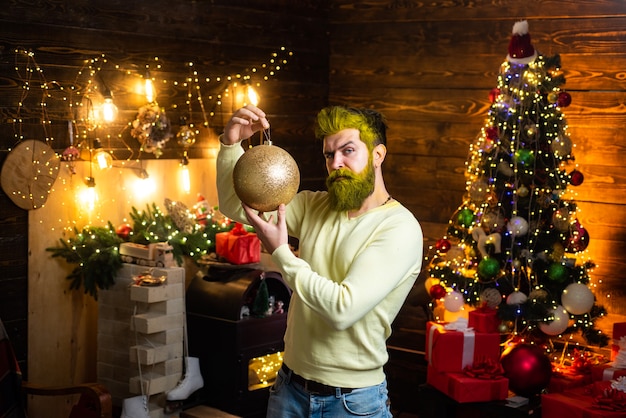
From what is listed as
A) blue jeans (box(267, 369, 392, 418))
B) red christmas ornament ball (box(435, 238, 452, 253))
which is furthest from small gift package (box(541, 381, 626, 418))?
blue jeans (box(267, 369, 392, 418))

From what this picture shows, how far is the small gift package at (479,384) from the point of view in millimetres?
4203

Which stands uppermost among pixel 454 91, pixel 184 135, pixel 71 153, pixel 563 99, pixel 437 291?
pixel 454 91

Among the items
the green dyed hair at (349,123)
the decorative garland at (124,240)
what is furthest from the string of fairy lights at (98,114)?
the green dyed hair at (349,123)

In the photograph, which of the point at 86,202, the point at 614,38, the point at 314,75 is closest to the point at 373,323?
the point at 86,202

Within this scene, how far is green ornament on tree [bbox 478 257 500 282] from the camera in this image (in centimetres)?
441

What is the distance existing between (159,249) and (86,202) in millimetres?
478

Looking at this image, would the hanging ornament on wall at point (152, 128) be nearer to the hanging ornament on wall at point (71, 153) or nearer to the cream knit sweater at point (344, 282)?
the hanging ornament on wall at point (71, 153)

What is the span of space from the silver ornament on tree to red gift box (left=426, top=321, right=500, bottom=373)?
7.50 ft

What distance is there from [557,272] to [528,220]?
30 cm

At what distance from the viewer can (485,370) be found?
425cm

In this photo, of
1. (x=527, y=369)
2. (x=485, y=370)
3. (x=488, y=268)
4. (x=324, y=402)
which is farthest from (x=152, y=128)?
(x=324, y=402)

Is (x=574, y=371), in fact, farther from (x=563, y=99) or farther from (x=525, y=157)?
(x=563, y=99)

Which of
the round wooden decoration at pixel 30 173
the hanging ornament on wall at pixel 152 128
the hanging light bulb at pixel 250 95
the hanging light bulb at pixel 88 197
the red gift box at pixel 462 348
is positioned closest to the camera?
the round wooden decoration at pixel 30 173

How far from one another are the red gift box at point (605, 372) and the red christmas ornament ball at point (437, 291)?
816 millimetres
